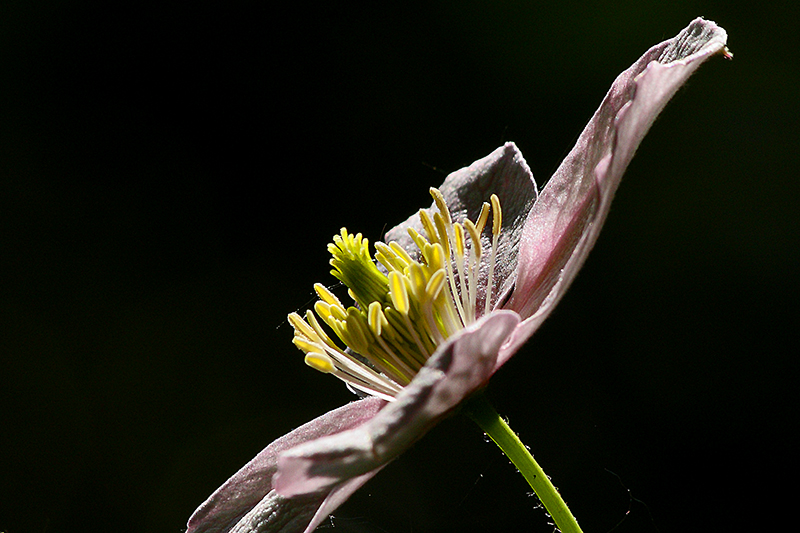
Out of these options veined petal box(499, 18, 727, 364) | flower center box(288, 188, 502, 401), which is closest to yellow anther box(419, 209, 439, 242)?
flower center box(288, 188, 502, 401)

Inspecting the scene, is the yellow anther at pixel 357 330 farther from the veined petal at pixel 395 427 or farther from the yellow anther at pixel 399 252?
the veined petal at pixel 395 427

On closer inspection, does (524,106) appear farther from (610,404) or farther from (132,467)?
(132,467)

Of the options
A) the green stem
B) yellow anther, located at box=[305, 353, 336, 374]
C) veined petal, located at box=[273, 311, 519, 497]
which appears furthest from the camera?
yellow anther, located at box=[305, 353, 336, 374]

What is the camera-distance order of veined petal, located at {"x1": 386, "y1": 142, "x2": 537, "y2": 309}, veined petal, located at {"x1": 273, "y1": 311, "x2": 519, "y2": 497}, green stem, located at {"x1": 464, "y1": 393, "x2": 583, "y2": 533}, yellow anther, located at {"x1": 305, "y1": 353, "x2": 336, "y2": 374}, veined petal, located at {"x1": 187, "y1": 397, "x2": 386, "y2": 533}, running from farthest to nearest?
veined petal, located at {"x1": 386, "y1": 142, "x2": 537, "y2": 309} < veined petal, located at {"x1": 187, "y1": 397, "x2": 386, "y2": 533} < yellow anther, located at {"x1": 305, "y1": 353, "x2": 336, "y2": 374} < green stem, located at {"x1": 464, "y1": 393, "x2": 583, "y2": 533} < veined petal, located at {"x1": 273, "y1": 311, "x2": 519, "y2": 497}

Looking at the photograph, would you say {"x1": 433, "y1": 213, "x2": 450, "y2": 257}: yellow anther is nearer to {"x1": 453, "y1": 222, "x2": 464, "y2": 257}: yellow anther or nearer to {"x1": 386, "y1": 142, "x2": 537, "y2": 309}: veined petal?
{"x1": 453, "y1": 222, "x2": 464, "y2": 257}: yellow anther

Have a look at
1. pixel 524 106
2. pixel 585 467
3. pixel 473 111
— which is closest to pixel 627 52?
pixel 524 106

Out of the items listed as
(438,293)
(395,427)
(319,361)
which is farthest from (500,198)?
(395,427)
